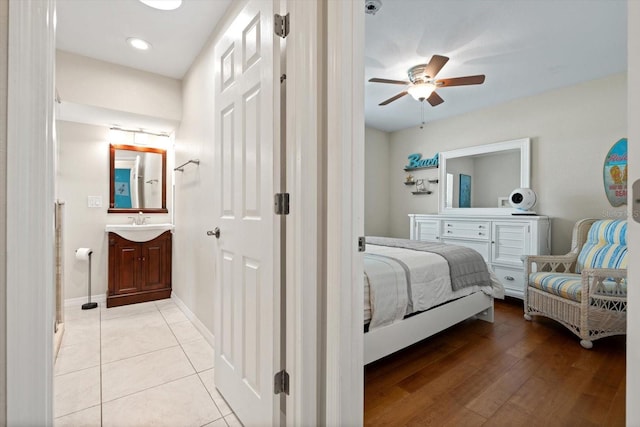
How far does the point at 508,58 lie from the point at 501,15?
2.53 ft

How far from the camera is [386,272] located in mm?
1917

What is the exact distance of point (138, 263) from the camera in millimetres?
3221

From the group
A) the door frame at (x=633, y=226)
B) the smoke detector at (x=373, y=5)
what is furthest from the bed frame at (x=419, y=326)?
the smoke detector at (x=373, y=5)

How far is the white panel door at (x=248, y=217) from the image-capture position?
1162 millimetres

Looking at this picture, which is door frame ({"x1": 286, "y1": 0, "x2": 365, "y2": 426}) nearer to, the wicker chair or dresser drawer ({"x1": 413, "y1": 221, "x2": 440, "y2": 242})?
the wicker chair

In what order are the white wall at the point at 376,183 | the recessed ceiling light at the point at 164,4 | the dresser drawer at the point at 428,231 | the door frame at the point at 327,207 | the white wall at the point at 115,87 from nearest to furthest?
the door frame at the point at 327,207 < the recessed ceiling light at the point at 164,4 < the white wall at the point at 115,87 < the dresser drawer at the point at 428,231 < the white wall at the point at 376,183

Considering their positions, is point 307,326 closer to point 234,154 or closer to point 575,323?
point 234,154

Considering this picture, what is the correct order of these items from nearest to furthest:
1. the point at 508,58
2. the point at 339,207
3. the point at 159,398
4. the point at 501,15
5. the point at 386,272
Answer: the point at 339,207 → the point at 159,398 → the point at 386,272 → the point at 501,15 → the point at 508,58

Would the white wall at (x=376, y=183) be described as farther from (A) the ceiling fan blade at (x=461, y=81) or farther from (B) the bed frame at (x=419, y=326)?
(B) the bed frame at (x=419, y=326)

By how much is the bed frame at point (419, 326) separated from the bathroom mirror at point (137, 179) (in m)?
3.06

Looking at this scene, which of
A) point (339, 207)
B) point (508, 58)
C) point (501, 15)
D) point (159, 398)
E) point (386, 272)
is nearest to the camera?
point (339, 207)

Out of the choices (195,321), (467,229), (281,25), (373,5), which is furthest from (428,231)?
(281,25)

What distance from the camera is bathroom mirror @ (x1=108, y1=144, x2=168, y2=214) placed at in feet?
11.1

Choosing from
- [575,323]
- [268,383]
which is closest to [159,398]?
[268,383]
